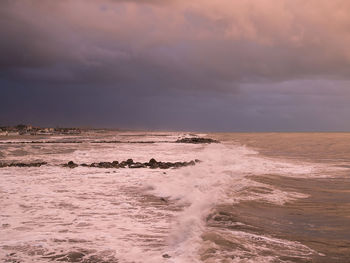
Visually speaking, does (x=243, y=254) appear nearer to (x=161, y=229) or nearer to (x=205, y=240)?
(x=205, y=240)

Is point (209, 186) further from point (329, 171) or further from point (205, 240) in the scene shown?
point (329, 171)

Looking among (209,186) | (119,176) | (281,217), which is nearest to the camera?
(281,217)

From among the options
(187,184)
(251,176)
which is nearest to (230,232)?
(187,184)

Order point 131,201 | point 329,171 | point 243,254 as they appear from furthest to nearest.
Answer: point 329,171, point 131,201, point 243,254

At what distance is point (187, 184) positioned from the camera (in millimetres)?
12156

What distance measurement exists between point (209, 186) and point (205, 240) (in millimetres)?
5920

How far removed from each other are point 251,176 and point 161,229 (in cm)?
897

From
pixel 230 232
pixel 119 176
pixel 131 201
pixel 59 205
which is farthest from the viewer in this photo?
pixel 119 176

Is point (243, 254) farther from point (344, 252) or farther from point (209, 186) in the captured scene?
point (209, 186)

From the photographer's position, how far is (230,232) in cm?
638

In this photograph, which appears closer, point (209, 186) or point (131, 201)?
point (131, 201)

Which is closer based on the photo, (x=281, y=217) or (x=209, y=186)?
(x=281, y=217)

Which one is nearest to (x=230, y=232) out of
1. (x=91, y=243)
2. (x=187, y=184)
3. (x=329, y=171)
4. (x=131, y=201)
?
(x=91, y=243)

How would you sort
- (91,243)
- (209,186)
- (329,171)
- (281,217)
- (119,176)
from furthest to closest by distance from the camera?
(329,171)
(119,176)
(209,186)
(281,217)
(91,243)
